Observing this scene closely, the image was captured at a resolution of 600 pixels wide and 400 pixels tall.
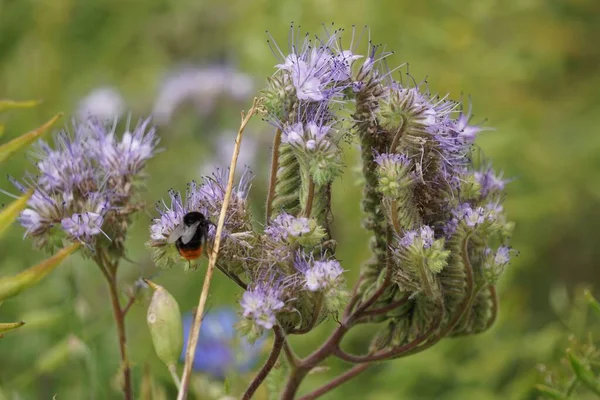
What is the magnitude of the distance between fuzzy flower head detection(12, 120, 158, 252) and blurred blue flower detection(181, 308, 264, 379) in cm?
49

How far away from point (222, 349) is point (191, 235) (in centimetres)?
92

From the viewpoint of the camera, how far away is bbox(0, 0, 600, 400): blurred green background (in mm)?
2176

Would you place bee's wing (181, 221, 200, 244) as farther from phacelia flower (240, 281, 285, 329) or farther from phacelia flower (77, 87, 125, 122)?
phacelia flower (77, 87, 125, 122)

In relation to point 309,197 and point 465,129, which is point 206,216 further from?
point 465,129

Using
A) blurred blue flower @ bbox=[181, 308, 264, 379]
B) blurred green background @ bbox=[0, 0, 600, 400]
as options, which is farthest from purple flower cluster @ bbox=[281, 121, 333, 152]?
blurred green background @ bbox=[0, 0, 600, 400]

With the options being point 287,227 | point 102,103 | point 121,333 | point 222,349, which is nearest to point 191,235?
point 287,227

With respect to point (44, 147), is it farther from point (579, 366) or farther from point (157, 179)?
point (157, 179)

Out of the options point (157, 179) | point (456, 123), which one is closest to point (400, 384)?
point (456, 123)

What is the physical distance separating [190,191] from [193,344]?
0.26 m

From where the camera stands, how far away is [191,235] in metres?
1.15

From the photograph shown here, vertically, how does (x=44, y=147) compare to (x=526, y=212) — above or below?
below

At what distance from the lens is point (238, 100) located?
2.98 meters

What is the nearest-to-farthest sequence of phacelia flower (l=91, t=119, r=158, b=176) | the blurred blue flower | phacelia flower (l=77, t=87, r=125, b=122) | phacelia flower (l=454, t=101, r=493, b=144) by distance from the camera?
phacelia flower (l=454, t=101, r=493, b=144) → phacelia flower (l=91, t=119, r=158, b=176) → the blurred blue flower → phacelia flower (l=77, t=87, r=125, b=122)

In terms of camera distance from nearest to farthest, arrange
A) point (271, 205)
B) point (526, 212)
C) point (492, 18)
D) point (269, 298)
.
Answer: point (269, 298) < point (271, 205) < point (526, 212) < point (492, 18)
